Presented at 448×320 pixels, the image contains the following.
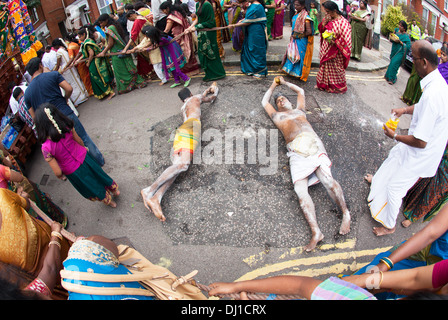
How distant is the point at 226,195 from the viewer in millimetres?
4395

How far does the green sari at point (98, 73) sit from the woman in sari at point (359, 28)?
703 centimetres

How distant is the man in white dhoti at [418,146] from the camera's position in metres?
3.09

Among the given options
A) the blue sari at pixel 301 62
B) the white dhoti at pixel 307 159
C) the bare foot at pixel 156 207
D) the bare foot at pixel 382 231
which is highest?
the blue sari at pixel 301 62

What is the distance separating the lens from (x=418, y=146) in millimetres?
3270

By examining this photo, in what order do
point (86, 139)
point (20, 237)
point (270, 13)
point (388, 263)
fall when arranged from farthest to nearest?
point (270, 13) < point (86, 139) < point (20, 237) < point (388, 263)

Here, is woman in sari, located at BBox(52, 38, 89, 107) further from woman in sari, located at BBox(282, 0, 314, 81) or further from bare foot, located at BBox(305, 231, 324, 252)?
bare foot, located at BBox(305, 231, 324, 252)

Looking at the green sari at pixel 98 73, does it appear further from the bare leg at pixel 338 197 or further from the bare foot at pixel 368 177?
the bare foot at pixel 368 177

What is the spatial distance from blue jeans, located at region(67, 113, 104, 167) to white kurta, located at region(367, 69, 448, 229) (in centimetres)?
463

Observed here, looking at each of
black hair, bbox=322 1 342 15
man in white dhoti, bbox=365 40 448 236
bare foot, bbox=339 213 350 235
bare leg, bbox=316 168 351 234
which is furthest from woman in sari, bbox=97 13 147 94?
man in white dhoti, bbox=365 40 448 236

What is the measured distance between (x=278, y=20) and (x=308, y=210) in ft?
24.3

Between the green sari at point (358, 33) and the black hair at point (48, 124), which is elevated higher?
the black hair at point (48, 124)

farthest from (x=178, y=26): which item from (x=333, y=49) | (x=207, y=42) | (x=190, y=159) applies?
(x=190, y=159)

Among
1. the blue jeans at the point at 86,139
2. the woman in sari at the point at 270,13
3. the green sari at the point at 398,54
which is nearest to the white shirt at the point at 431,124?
the green sari at the point at 398,54

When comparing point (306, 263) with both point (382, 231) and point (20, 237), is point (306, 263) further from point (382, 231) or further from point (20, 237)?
point (20, 237)
